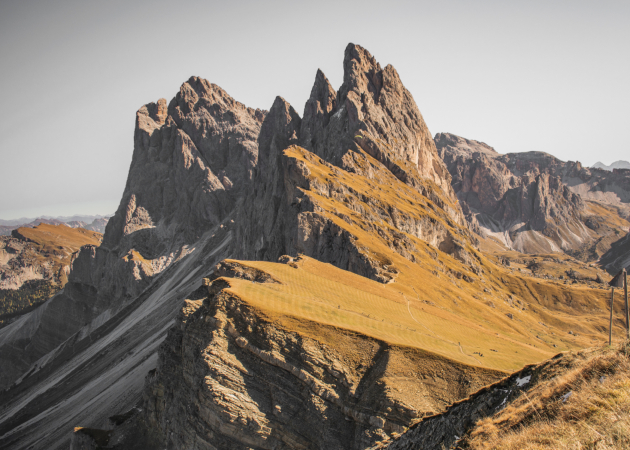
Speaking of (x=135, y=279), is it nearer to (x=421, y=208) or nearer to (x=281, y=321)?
(x=421, y=208)

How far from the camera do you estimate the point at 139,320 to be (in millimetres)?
138250

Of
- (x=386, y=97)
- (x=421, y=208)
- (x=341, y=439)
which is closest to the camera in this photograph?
(x=341, y=439)

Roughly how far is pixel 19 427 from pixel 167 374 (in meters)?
84.4

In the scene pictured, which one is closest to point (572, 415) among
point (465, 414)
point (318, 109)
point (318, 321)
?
point (465, 414)

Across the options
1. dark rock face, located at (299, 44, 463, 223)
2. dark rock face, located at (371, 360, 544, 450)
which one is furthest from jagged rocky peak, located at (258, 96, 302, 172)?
dark rock face, located at (371, 360, 544, 450)

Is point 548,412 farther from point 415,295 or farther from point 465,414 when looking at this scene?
point 415,295

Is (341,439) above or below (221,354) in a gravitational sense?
below

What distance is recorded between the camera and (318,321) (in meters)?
34.1

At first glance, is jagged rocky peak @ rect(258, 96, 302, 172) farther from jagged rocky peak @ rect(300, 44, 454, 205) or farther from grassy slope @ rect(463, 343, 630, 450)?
grassy slope @ rect(463, 343, 630, 450)

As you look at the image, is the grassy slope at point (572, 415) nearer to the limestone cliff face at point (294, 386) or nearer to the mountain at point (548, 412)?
the mountain at point (548, 412)

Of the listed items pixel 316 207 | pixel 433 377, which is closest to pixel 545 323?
pixel 316 207

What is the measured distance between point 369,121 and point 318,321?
139103mm

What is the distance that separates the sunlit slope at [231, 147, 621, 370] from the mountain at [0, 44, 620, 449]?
50 centimetres

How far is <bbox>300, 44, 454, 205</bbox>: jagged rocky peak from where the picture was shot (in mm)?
152125
